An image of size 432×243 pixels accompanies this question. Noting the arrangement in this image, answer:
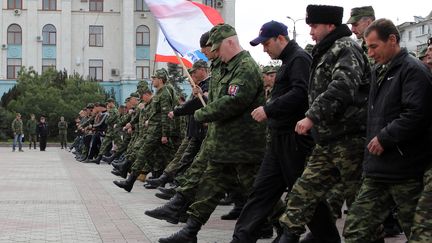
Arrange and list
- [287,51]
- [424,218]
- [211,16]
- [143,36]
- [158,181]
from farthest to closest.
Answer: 1. [143,36]
2. [158,181]
3. [211,16]
4. [287,51]
5. [424,218]

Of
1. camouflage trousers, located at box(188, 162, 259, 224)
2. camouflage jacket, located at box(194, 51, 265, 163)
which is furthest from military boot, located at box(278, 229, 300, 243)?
camouflage jacket, located at box(194, 51, 265, 163)

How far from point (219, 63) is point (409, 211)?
3.12m

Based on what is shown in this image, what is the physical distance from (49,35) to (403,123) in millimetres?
67689

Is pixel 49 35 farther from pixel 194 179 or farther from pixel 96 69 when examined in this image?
pixel 194 179

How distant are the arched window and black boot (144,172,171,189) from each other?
57.9 meters

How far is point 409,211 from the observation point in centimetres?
514

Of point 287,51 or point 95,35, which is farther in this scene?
point 95,35

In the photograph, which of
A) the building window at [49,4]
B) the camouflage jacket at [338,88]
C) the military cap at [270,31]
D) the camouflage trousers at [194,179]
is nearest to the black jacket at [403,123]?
the camouflage jacket at [338,88]

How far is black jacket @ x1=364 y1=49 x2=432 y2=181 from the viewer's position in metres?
5.09

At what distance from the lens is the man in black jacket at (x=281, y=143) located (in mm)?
6484

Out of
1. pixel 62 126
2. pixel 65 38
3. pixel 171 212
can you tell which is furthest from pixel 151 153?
pixel 65 38

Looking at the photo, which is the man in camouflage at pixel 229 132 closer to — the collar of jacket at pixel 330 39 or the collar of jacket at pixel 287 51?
the collar of jacket at pixel 287 51

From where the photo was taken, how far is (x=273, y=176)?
21.7ft

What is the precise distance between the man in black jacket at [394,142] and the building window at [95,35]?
67099 mm
